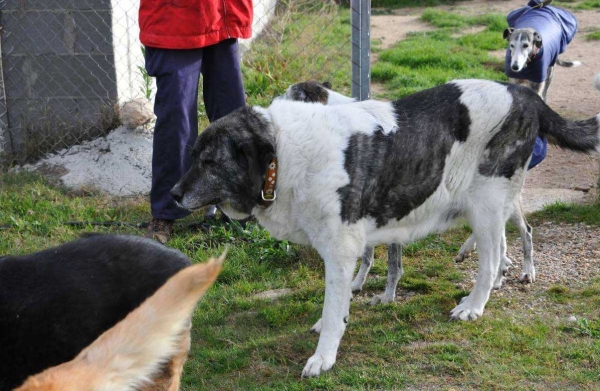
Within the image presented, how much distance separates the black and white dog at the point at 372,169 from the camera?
4.16 meters

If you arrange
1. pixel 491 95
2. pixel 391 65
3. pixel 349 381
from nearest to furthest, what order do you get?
pixel 349 381 → pixel 491 95 → pixel 391 65

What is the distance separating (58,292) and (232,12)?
323 cm

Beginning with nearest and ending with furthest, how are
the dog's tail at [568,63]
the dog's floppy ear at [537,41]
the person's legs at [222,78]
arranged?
the person's legs at [222,78], the dog's floppy ear at [537,41], the dog's tail at [568,63]

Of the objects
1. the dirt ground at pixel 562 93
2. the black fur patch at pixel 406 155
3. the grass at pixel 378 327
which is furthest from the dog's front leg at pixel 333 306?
the dirt ground at pixel 562 93

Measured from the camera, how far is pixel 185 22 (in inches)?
220

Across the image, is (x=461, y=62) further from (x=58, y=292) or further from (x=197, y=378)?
(x=58, y=292)

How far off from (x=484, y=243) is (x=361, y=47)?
89.3 inches

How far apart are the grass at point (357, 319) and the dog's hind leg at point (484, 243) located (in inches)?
4.1

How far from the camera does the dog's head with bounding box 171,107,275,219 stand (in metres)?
4.15

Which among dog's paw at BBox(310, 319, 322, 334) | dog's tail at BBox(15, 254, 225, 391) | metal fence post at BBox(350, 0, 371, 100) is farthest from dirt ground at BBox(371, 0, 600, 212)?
dog's tail at BBox(15, 254, 225, 391)

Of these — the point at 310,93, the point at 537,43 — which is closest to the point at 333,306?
the point at 310,93

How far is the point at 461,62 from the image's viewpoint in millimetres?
10008

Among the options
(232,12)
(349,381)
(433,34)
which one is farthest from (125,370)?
(433,34)

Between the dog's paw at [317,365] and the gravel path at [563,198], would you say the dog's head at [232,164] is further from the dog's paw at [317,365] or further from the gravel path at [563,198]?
the gravel path at [563,198]
